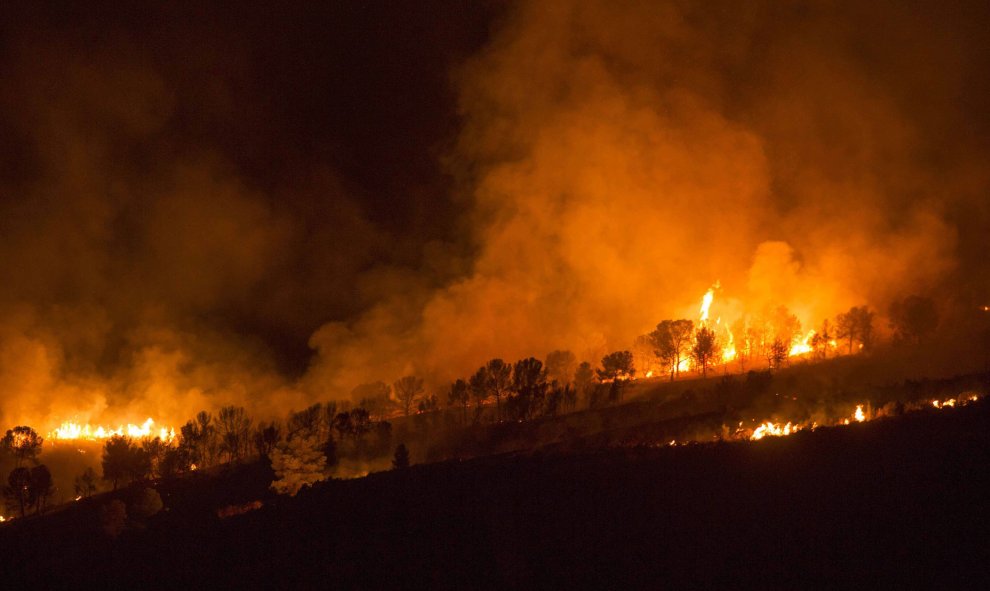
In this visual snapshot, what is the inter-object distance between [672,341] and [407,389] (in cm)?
3159

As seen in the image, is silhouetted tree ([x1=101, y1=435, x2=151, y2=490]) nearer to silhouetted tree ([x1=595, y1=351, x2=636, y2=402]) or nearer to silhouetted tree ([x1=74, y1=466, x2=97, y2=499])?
silhouetted tree ([x1=74, y1=466, x2=97, y2=499])

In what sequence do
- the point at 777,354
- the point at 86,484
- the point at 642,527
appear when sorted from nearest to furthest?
the point at 642,527 → the point at 777,354 → the point at 86,484

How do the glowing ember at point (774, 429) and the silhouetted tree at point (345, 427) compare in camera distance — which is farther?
the silhouetted tree at point (345, 427)

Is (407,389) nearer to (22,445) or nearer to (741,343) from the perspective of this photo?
(741,343)

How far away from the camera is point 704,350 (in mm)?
71625

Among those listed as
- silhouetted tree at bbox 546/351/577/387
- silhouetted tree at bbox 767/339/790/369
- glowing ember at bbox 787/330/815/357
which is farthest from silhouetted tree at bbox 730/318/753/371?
silhouetted tree at bbox 546/351/577/387

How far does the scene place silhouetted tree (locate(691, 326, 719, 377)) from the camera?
235ft

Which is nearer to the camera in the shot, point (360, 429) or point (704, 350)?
point (360, 429)

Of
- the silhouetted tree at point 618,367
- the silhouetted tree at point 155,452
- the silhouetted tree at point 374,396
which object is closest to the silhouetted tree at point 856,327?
the silhouetted tree at point 618,367

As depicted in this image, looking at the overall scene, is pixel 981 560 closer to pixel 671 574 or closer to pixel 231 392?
pixel 671 574

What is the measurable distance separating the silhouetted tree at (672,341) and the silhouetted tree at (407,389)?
2863cm

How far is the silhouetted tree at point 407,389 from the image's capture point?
267 feet

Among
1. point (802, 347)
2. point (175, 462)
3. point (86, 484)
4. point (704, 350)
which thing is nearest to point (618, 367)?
point (704, 350)

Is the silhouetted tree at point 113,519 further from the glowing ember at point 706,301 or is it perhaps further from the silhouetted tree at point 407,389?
the glowing ember at point 706,301
